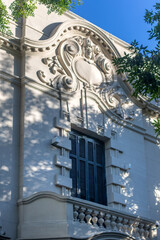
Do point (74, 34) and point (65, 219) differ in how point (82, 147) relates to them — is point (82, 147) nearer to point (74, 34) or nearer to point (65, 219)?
point (65, 219)

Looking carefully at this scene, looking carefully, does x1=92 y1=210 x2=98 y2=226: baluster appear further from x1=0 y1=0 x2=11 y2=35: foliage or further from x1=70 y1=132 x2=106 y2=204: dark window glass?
x1=0 y1=0 x2=11 y2=35: foliage

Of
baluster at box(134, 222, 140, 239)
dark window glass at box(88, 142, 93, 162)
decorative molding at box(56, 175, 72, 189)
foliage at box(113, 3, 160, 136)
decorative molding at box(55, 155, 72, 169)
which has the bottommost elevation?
baluster at box(134, 222, 140, 239)

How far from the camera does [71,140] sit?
616 inches

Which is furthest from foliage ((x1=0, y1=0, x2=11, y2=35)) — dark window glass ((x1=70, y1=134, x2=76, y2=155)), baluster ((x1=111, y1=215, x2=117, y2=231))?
baluster ((x1=111, y1=215, x2=117, y2=231))

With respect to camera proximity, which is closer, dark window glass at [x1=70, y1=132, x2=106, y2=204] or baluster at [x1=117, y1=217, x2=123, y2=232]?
baluster at [x1=117, y1=217, x2=123, y2=232]

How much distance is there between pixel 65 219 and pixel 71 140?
12.6 ft

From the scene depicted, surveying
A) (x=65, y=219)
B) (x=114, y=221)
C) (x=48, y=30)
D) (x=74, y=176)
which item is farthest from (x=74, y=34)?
(x=65, y=219)

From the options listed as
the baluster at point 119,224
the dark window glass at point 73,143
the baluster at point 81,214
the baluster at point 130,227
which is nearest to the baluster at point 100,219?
the baluster at point 81,214

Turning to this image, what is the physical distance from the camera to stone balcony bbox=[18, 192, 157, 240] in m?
12.3

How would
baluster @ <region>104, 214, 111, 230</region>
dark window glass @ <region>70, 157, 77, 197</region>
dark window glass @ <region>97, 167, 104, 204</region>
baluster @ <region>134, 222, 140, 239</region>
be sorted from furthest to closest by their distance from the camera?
dark window glass @ <region>97, 167, 104, 204</region>, dark window glass @ <region>70, 157, 77, 197</region>, baluster @ <region>134, 222, 140, 239</region>, baluster @ <region>104, 214, 111, 230</region>

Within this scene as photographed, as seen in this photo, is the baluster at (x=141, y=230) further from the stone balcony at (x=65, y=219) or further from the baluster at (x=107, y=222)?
the baluster at (x=107, y=222)

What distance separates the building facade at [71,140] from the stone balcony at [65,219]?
0.03 m

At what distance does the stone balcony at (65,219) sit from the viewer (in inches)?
485

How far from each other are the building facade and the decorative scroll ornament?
38mm
